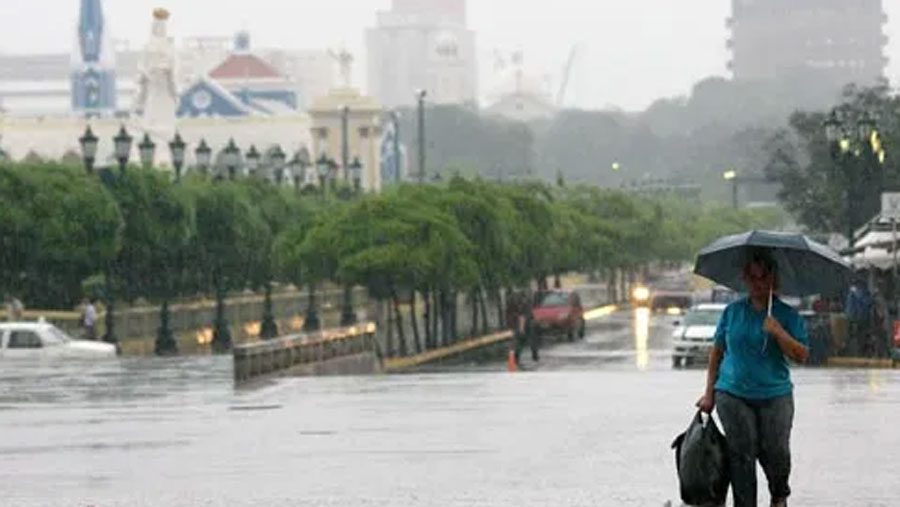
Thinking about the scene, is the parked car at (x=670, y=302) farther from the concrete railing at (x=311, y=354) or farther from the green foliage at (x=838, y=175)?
the concrete railing at (x=311, y=354)

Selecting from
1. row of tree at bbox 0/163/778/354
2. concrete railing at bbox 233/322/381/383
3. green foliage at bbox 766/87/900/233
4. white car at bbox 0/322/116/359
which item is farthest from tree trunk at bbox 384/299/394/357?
green foliage at bbox 766/87/900/233

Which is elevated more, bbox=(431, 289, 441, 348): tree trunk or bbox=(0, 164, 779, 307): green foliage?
bbox=(0, 164, 779, 307): green foliage

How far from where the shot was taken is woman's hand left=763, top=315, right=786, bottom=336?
56.1ft

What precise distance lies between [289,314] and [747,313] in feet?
271

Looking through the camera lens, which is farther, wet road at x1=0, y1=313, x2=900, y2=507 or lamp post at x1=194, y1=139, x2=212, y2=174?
lamp post at x1=194, y1=139, x2=212, y2=174

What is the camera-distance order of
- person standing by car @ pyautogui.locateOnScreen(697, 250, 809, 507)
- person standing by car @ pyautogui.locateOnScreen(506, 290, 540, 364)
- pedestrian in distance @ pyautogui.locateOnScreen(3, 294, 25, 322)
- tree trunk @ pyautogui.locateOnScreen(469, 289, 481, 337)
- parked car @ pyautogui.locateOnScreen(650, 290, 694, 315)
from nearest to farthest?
1. person standing by car @ pyautogui.locateOnScreen(697, 250, 809, 507)
2. person standing by car @ pyautogui.locateOnScreen(506, 290, 540, 364)
3. pedestrian in distance @ pyautogui.locateOnScreen(3, 294, 25, 322)
4. tree trunk @ pyautogui.locateOnScreen(469, 289, 481, 337)
5. parked car @ pyautogui.locateOnScreen(650, 290, 694, 315)

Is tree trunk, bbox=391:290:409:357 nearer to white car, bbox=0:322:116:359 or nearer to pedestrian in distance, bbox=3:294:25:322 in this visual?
pedestrian in distance, bbox=3:294:25:322

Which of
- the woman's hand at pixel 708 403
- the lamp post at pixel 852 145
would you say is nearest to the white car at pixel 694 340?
the lamp post at pixel 852 145

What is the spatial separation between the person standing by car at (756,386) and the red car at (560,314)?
194ft

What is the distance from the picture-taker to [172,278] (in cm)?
8412

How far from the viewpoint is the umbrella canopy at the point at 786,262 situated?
17.4 metres

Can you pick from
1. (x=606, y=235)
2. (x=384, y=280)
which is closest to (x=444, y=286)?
(x=384, y=280)

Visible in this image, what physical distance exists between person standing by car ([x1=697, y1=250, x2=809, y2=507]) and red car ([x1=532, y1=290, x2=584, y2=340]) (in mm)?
59083

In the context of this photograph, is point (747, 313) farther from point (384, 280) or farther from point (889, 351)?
point (384, 280)
